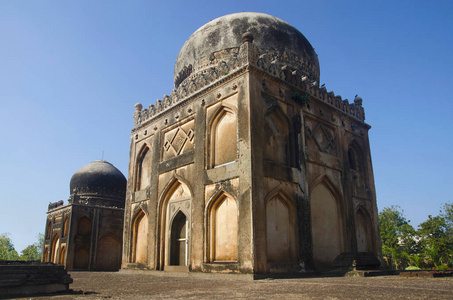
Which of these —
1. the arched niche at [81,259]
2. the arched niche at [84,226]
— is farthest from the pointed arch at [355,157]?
the arched niche at [81,259]

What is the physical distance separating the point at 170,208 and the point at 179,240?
1110 mm

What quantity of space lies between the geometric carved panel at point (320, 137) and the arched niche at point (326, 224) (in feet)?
4.06

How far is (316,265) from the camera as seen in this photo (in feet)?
35.2

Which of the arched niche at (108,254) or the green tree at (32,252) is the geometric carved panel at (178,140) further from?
the green tree at (32,252)

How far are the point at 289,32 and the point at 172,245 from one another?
9054 millimetres

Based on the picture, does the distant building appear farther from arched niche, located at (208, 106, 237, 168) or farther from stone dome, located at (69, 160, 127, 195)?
arched niche, located at (208, 106, 237, 168)

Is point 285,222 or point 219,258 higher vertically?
point 285,222

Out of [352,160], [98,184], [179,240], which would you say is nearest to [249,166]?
[179,240]

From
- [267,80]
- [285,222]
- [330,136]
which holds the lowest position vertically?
[285,222]

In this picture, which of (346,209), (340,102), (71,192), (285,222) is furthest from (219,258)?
(71,192)

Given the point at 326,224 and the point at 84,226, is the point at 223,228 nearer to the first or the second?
the point at 326,224

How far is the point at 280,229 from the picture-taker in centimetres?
992

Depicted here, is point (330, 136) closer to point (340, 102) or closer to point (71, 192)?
point (340, 102)

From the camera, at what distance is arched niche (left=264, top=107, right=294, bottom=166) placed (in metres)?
10.7
